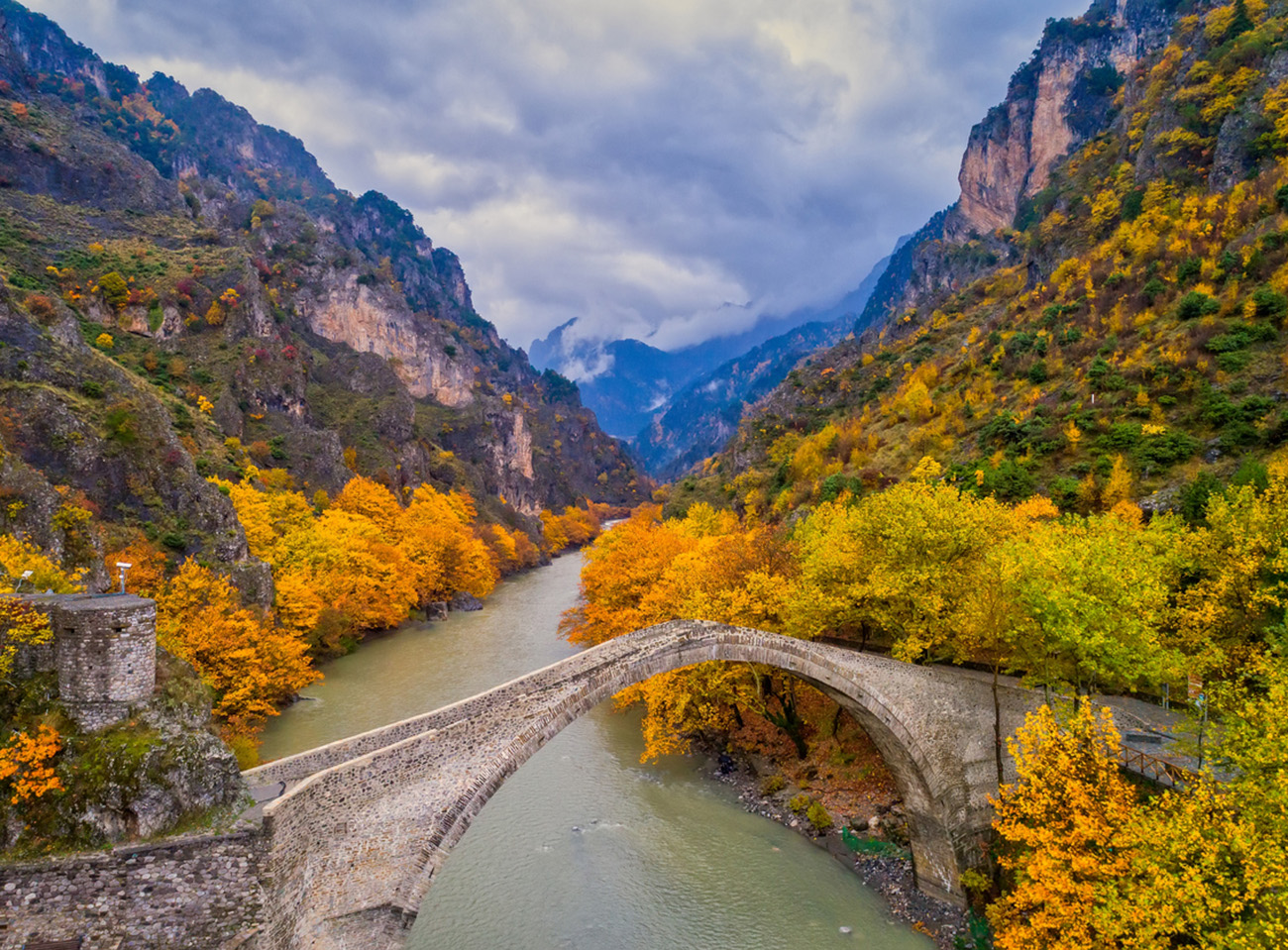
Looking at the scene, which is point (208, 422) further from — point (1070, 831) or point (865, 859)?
point (1070, 831)

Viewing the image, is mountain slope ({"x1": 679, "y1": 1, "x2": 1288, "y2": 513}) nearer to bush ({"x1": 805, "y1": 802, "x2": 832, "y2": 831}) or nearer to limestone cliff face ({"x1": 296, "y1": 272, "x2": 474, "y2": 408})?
bush ({"x1": 805, "y1": 802, "x2": 832, "y2": 831})

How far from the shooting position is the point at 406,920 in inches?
402

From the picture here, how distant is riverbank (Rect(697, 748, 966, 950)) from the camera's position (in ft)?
→ 47.3

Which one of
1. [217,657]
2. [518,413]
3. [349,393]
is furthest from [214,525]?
[518,413]

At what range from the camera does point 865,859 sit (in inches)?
653

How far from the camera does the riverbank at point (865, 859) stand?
14.4 m

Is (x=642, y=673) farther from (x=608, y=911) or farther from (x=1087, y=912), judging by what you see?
(x=1087, y=912)

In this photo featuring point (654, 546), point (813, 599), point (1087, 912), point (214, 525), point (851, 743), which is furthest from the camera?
point (654, 546)

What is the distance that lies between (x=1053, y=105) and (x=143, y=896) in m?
120

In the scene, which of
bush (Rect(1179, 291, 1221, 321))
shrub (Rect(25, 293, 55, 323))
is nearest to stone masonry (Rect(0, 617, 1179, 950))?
bush (Rect(1179, 291, 1221, 321))

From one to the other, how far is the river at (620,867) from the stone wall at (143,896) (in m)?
6.33

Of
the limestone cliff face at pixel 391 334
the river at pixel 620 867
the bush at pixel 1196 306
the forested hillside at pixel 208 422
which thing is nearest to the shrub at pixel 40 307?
the forested hillside at pixel 208 422

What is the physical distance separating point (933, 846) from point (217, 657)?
22.5 meters

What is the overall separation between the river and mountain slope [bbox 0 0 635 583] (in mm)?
15134
